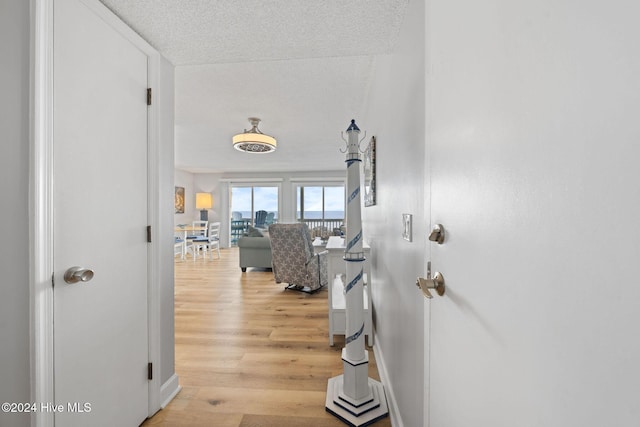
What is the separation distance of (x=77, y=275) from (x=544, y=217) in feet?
4.90

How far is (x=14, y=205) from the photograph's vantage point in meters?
0.97

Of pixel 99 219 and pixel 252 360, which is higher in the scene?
pixel 99 219

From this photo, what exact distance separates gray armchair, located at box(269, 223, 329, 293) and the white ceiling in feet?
4.90

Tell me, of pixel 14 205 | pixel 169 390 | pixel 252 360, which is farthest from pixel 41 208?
pixel 252 360

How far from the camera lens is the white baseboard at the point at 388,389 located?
1.41m

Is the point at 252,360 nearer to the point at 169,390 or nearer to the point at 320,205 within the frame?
the point at 169,390

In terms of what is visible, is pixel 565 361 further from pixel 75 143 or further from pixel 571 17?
pixel 75 143

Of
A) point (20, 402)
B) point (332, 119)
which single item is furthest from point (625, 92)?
point (332, 119)

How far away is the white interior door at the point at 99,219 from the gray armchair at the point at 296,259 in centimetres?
243

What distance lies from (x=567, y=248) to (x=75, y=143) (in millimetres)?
1583

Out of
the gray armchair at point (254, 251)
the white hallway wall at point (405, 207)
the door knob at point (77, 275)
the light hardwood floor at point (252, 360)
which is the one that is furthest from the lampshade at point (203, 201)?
the door knob at point (77, 275)

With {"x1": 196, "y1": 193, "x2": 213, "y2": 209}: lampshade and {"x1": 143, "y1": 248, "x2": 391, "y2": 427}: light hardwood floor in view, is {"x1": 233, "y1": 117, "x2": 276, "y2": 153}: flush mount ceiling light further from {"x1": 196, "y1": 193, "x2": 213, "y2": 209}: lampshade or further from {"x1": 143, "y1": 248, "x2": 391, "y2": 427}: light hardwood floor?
{"x1": 196, "y1": 193, "x2": 213, "y2": 209}: lampshade

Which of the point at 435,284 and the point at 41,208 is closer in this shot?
the point at 435,284

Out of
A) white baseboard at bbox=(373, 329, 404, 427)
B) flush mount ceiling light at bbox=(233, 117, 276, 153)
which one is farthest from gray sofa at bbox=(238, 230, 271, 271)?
white baseboard at bbox=(373, 329, 404, 427)
